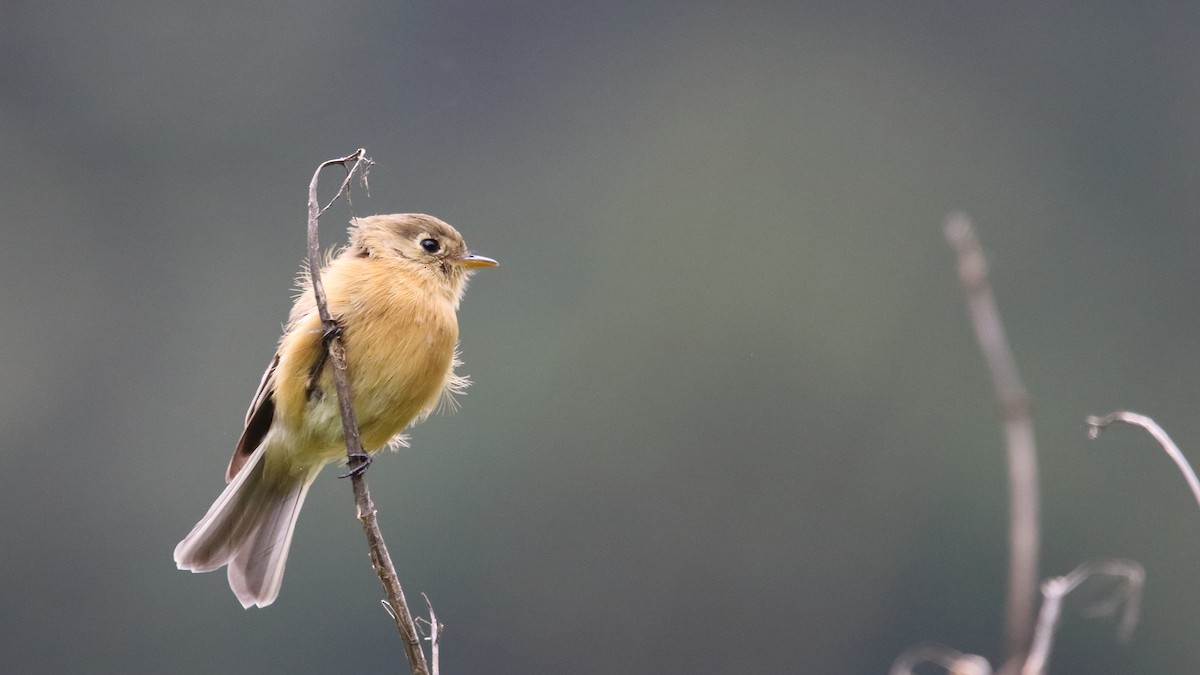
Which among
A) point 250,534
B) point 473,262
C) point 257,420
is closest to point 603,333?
point 473,262

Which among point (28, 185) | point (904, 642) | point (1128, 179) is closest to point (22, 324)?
point (28, 185)

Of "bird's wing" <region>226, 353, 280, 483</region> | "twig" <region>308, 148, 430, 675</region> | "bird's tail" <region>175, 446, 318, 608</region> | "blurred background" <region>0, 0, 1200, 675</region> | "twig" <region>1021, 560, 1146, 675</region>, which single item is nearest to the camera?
"twig" <region>1021, 560, 1146, 675</region>

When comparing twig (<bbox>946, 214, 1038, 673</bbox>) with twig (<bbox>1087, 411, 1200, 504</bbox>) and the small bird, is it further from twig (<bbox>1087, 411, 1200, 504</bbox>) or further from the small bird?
the small bird

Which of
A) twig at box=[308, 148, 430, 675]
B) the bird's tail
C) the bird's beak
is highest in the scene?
the bird's beak

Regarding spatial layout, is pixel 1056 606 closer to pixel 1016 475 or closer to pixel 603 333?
pixel 1016 475

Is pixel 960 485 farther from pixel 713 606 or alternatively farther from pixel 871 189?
pixel 871 189

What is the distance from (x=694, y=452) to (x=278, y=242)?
7094 mm

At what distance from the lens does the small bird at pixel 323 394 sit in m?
5.17

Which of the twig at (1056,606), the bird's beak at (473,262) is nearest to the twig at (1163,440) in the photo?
the twig at (1056,606)

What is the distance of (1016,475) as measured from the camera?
7.72ft

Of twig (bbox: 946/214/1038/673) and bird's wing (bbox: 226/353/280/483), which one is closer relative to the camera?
twig (bbox: 946/214/1038/673)

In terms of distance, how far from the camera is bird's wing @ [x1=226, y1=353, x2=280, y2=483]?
5.34m

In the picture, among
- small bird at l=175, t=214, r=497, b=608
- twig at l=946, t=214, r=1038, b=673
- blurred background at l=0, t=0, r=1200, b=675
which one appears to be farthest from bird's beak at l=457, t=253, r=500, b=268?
blurred background at l=0, t=0, r=1200, b=675

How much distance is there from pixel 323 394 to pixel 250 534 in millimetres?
644
